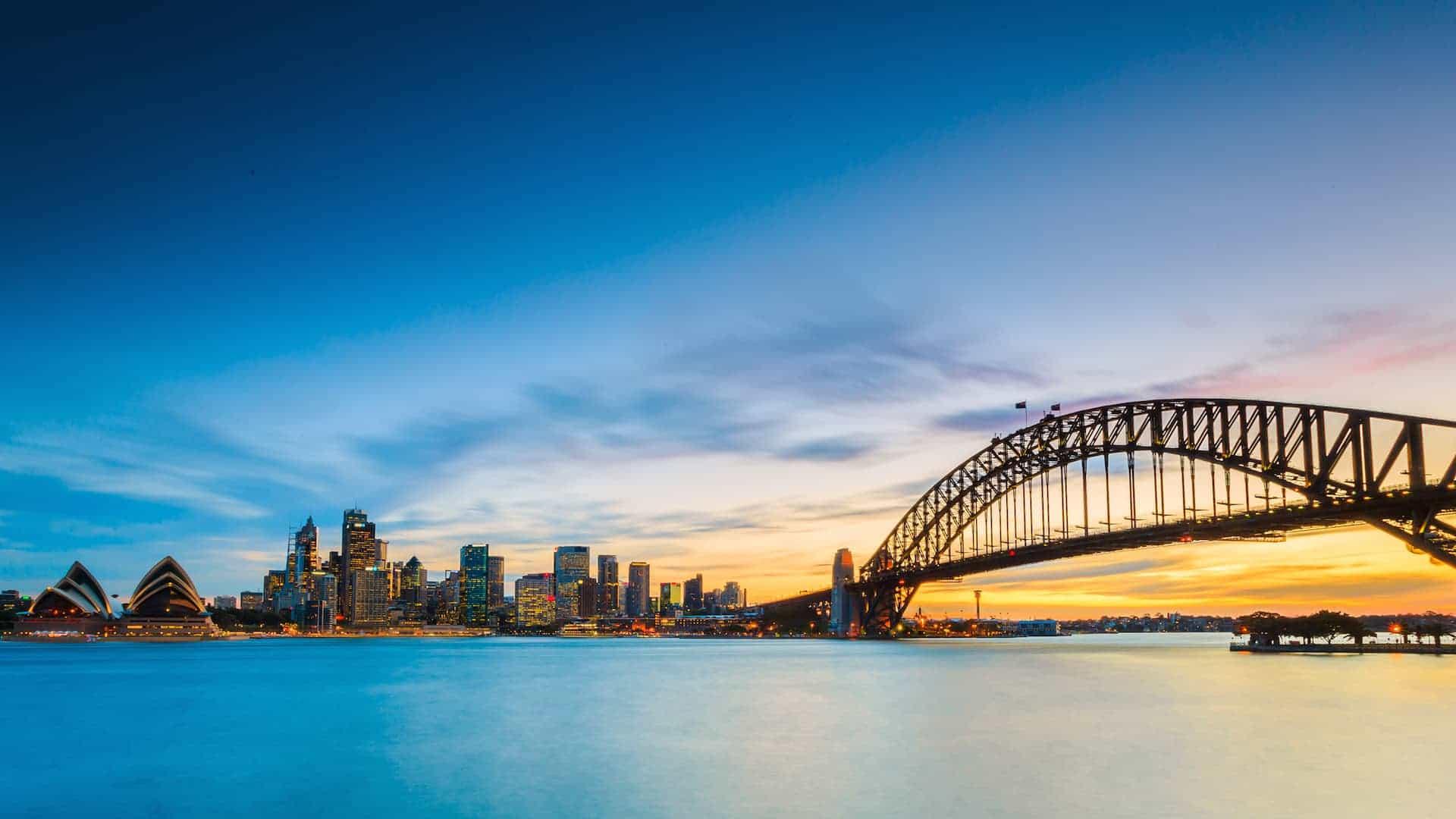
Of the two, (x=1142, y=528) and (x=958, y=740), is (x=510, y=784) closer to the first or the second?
(x=958, y=740)

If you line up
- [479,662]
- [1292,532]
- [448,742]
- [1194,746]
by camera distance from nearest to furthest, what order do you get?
[1194,746] → [448,742] → [1292,532] → [479,662]

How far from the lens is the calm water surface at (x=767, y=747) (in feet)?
77.5

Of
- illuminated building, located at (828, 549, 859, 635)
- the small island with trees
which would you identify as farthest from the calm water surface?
illuminated building, located at (828, 549, 859, 635)

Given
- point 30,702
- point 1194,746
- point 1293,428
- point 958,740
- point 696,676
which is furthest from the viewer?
point 696,676

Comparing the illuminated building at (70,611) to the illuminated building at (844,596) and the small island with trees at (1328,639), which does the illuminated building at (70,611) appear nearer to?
the illuminated building at (844,596)

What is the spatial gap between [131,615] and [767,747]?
Answer: 19640 centimetres

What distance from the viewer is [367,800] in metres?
24.9

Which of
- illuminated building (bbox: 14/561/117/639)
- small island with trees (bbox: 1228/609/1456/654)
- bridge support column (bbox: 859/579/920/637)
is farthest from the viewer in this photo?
illuminated building (bbox: 14/561/117/639)

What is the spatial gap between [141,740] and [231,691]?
85.6ft

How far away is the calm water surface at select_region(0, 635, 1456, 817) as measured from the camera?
23625mm

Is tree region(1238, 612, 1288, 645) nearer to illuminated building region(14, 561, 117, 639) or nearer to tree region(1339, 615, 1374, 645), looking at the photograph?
tree region(1339, 615, 1374, 645)

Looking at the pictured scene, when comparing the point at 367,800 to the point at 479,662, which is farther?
the point at 479,662

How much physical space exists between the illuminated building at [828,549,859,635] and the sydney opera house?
123811mm

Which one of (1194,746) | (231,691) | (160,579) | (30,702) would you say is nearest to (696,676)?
(231,691)
